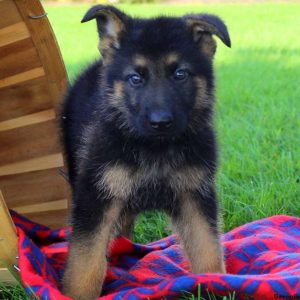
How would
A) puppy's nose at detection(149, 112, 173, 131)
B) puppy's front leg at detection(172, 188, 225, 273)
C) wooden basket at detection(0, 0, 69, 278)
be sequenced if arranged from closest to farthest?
puppy's nose at detection(149, 112, 173, 131) < puppy's front leg at detection(172, 188, 225, 273) < wooden basket at detection(0, 0, 69, 278)

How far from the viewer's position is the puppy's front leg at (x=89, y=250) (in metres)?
3.25

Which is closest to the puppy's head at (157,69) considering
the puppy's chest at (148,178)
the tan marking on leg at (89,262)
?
the puppy's chest at (148,178)

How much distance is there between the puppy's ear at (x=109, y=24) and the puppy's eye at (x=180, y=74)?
0.36 m

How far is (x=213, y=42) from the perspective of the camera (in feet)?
11.5

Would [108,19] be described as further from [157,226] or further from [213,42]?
[157,226]

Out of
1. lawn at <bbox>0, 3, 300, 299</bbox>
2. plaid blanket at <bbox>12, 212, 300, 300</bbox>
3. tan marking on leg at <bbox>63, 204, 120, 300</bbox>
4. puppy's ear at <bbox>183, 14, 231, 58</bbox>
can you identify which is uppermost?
puppy's ear at <bbox>183, 14, 231, 58</bbox>

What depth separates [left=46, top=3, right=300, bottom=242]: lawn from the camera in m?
4.48

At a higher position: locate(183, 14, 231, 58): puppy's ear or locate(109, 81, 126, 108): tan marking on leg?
locate(183, 14, 231, 58): puppy's ear

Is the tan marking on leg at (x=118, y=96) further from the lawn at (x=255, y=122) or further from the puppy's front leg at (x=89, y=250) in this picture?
the lawn at (x=255, y=122)

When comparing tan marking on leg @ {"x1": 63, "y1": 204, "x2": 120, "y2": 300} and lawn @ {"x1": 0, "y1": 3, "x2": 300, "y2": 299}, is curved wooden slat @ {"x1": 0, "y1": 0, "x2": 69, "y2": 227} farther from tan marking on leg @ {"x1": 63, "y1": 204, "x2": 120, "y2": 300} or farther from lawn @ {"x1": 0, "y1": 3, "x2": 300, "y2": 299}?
tan marking on leg @ {"x1": 63, "y1": 204, "x2": 120, "y2": 300}

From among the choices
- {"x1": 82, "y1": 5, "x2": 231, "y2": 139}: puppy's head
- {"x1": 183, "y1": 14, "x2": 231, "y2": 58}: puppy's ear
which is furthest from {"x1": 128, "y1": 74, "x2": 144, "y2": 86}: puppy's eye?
{"x1": 183, "y1": 14, "x2": 231, "y2": 58}: puppy's ear

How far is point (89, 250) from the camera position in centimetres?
325

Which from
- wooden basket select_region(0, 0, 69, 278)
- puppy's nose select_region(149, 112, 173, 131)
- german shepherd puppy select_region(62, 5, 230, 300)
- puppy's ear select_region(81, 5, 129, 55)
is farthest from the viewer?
wooden basket select_region(0, 0, 69, 278)

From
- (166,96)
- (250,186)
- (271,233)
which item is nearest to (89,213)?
(166,96)
